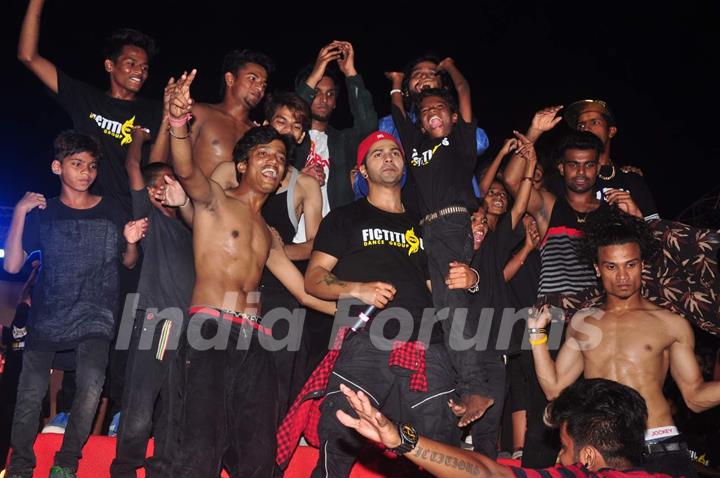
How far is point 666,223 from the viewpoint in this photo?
5.76 m

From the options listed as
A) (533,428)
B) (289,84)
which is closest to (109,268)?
(533,428)

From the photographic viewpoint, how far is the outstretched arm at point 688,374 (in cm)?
481

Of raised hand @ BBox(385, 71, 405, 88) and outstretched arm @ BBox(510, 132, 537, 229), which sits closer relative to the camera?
outstretched arm @ BBox(510, 132, 537, 229)

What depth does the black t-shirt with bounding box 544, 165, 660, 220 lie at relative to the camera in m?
6.17

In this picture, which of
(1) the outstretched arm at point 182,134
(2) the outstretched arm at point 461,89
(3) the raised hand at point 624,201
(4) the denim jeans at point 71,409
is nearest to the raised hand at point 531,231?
(3) the raised hand at point 624,201

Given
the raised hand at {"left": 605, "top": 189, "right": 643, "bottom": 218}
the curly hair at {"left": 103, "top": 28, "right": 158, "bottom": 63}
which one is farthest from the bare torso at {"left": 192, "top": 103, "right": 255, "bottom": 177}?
the raised hand at {"left": 605, "top": 189, "right": 643, "bottom": 218}

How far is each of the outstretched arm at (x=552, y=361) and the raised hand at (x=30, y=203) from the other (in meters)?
3.89

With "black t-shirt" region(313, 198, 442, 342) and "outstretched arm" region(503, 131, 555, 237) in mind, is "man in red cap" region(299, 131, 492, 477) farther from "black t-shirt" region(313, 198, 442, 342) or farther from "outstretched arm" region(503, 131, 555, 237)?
"outstretched arm" region(503, 131, 555, 237)

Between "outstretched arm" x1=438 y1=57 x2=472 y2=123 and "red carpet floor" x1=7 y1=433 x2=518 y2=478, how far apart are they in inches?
117

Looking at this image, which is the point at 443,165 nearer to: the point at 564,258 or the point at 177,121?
the point at 564,258

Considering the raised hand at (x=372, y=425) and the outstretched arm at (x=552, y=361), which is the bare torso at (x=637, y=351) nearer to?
the outstretched arm at (x=552, y=361)

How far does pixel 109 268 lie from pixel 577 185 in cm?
398

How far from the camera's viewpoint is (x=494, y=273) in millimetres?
5867

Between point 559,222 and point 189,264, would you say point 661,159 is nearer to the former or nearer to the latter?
point 559,222
